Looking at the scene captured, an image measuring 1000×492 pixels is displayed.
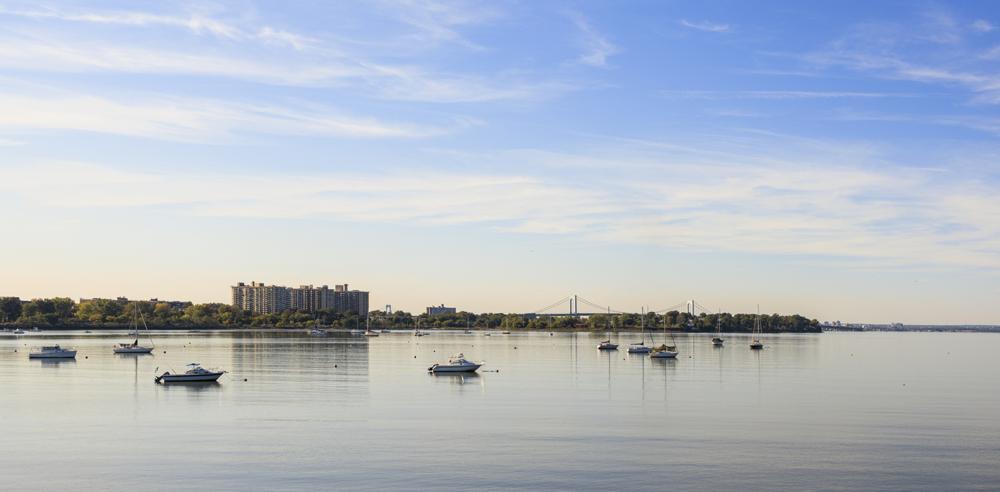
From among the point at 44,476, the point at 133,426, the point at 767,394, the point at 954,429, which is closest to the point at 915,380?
the point at 767,394

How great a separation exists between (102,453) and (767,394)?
5586 centimetres

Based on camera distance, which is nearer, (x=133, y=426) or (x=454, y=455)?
(x=454, y=455)

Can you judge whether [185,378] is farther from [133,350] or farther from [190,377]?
[133,350]

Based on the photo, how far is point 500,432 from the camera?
56094 millimetres

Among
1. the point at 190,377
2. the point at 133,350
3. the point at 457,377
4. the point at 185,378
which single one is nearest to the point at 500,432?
the point at 457,377

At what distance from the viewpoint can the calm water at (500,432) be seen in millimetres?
42219

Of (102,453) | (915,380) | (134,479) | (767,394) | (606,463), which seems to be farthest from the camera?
(915,380)

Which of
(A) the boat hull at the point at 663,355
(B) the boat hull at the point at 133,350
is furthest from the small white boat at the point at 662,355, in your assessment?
(B) the boat hull at the point at 133,350

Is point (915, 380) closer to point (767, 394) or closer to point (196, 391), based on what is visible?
point (767, 394)

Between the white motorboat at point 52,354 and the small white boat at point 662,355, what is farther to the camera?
the small white boat at point 662,355

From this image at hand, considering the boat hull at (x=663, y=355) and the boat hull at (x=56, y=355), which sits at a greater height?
the boat hull at (x=56, y=355)

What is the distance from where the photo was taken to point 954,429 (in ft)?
191

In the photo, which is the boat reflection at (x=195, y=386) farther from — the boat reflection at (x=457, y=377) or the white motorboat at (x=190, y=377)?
the boat reflection at (x=457, y=377)

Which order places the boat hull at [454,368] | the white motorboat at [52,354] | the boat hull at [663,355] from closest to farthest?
the boat hull at [454,368] < the white motorboat at [52,354] < the boat hull at [663,355]
